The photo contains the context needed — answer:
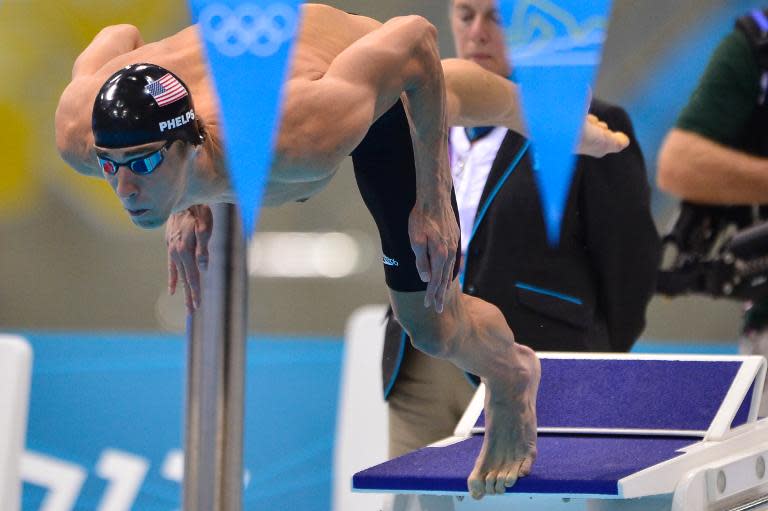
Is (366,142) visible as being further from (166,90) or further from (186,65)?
(166,90)

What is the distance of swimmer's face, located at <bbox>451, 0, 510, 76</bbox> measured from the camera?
265 cm

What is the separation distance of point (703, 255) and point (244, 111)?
3.24 feet

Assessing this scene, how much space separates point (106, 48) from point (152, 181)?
14.1 inches

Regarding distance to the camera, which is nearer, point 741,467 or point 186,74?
point 186,74

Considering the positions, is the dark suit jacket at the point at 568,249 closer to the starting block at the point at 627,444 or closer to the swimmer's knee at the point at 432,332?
the starting block at the point at 627,444

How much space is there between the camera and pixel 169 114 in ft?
5.57

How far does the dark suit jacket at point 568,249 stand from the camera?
8.53ft

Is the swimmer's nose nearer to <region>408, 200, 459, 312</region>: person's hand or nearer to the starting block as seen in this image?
<region>408, 200, 459, 312</region>: person's hand

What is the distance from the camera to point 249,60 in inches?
106

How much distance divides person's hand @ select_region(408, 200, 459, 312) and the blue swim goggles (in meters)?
0.46

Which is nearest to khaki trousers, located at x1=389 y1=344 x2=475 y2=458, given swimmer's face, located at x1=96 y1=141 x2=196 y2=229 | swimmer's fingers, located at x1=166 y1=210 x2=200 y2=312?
swimmer's fingers, located at x1=166 y1=210 x2=200 y2=312

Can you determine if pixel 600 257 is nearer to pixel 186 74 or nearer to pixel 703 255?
pixel 703 255

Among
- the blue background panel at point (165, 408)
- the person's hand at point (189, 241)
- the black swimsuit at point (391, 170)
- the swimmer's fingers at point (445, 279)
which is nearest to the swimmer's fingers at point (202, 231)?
the person's hand at point (189, 241)

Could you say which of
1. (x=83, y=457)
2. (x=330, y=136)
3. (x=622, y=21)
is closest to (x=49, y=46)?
(x=83, y=457)
